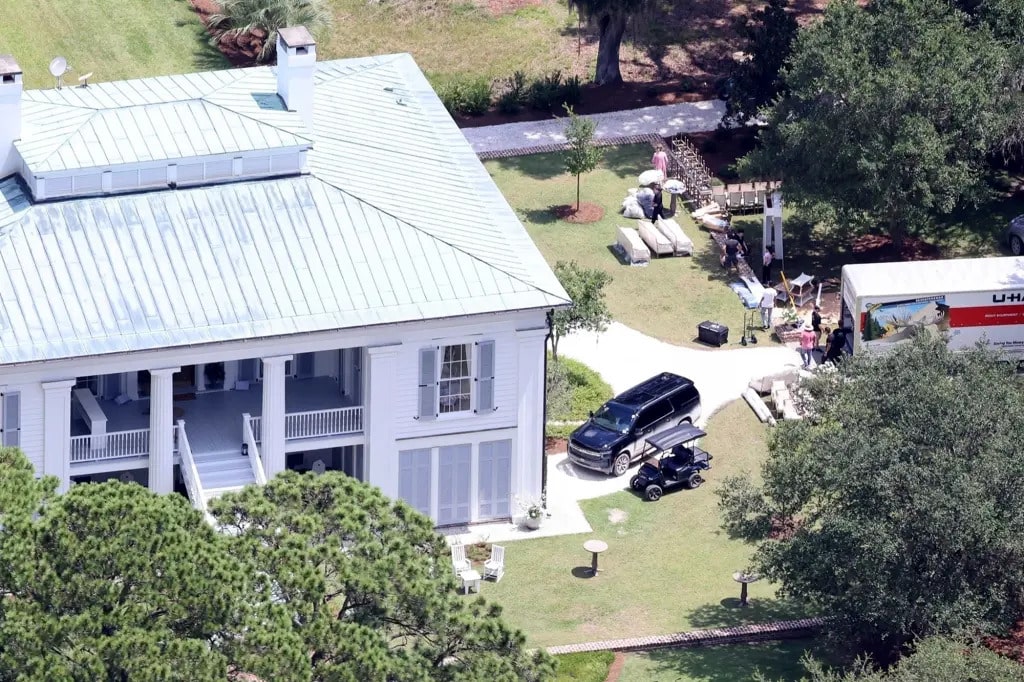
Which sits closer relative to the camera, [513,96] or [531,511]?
[531,511]

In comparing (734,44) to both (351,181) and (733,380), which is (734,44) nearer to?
(733,380)

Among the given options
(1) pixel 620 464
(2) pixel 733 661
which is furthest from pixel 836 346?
(2) pixel 733 661

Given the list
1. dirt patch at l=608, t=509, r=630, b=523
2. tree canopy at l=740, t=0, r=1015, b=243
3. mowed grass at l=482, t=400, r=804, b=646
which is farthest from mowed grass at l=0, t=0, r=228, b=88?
mowed grass at l=482, t=400, r=804, b=646

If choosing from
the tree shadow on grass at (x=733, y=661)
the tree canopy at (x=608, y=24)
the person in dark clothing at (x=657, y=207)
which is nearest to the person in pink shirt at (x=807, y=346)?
the person in dark clothing at (x=657, y=207)

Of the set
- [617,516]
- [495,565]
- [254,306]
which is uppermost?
[254,306]

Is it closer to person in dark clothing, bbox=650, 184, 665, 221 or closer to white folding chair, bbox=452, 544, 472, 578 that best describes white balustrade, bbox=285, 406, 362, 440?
white folding chair, bbox=452, 544, 472, 578

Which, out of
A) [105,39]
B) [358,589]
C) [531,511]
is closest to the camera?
[358,589]

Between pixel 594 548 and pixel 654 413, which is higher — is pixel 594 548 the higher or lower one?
the lower one

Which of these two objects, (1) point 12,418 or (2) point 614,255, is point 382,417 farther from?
(2) point 614,255
